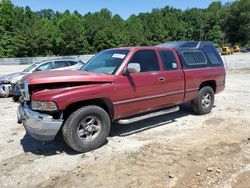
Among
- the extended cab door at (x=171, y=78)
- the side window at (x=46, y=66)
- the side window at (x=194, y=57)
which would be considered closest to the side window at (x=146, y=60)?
the extended cab door at (x=171, y=78)

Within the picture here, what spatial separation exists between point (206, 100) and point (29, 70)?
754cm

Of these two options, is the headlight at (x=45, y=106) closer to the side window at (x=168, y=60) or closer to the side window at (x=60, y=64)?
the side window at (x=168, y=60)

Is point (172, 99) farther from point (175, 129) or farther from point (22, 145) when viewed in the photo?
point (22, 145)

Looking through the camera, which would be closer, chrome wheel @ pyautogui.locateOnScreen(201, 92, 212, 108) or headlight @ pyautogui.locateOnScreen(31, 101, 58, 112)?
headlight @ pyautogui.locateOnScreen(31, 101, 58, 112)

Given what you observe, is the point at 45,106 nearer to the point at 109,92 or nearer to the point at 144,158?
the point at 109,92

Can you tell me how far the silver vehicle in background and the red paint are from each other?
5922 millimetres

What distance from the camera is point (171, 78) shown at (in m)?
6.27

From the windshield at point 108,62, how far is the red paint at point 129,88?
0.48 ft

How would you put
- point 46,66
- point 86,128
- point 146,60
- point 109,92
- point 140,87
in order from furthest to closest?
1. point 46,66
2. point 146,60
3. point 140,87
4. point 109,92
5. point 86,128

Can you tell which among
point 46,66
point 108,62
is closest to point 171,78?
point 108,62

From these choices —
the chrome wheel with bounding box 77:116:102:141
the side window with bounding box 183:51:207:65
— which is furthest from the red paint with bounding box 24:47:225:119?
the chrome wheel with bounding box 77:116:102:141

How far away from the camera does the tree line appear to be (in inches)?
Result: 2352

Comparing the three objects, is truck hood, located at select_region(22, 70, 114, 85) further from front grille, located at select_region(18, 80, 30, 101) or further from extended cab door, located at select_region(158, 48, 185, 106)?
extended cab door, located at select_region(158, 48, 185, 106)

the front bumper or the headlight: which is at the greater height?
the headlight
